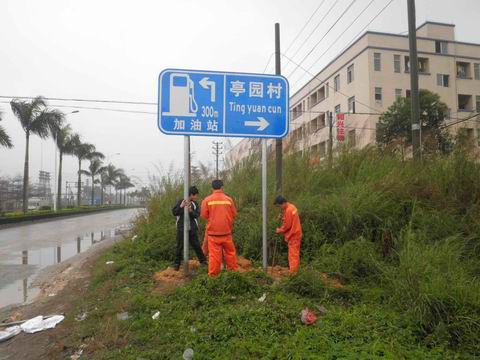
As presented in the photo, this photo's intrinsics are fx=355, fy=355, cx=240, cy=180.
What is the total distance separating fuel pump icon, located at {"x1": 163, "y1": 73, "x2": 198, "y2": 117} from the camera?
539 cm

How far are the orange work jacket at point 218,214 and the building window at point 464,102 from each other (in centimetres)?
3799

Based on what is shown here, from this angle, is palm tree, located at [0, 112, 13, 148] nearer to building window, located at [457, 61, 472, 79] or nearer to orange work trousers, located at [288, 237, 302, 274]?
orange work trousers, located at [288, 237, 302, 274]

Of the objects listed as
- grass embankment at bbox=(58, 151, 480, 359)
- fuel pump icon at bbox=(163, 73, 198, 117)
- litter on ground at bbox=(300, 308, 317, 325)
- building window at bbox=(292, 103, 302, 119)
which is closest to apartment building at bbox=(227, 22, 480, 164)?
building window at bbox=(292, 103, 302, 119)

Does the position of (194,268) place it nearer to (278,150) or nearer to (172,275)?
(172,275)

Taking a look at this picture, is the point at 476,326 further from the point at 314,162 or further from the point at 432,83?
the point at 432,83

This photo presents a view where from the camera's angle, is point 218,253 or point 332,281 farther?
point 218,253

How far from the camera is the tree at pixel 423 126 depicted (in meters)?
8.24

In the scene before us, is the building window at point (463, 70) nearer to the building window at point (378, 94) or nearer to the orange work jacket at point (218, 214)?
the building window at point (378, 94)

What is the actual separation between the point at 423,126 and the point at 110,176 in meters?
55.1

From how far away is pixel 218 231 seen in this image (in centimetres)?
538

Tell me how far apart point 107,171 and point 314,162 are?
186 feet

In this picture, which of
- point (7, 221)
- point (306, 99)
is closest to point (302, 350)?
point (7, 221)

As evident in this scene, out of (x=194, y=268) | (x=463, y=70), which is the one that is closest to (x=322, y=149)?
(x=194, y=268)

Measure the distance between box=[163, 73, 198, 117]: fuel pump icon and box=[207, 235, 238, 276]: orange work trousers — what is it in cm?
196
